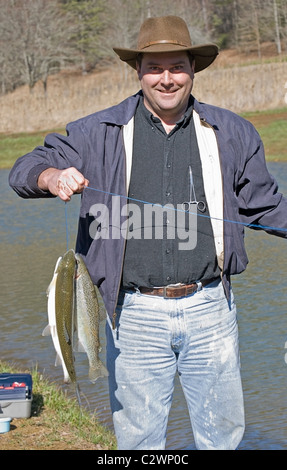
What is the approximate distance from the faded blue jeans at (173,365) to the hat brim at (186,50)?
1016mm

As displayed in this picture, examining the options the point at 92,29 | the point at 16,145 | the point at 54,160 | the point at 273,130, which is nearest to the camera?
the point at 54,160

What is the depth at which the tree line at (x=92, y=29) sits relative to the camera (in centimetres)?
5584

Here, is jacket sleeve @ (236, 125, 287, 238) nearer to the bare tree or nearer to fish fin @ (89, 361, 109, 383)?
fish fin @ (89, 361, 109, 383)

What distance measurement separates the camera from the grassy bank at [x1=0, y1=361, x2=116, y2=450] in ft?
16.2

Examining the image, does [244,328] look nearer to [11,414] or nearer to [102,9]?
[11,414]

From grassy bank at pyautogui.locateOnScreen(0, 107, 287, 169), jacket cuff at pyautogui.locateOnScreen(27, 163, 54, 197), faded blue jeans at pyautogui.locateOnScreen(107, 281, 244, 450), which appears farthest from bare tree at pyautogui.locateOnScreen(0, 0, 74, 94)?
faded blue jeans at pyautogui.locateOnScreen(107, 281, 244, 450)

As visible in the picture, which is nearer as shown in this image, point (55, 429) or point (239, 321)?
point (55, 429)

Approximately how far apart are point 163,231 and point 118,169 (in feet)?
1.07

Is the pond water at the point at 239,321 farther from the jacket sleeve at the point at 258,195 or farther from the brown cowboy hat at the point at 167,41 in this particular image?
the brown cowboy hat at the point at 167,41

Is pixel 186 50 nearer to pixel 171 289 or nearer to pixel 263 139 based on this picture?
pixel 171 289

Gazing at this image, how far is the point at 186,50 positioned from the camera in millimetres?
3812

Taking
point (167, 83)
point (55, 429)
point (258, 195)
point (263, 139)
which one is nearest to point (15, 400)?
point (55, 429)

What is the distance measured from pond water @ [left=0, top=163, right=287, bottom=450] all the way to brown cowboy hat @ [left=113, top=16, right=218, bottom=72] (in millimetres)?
2579

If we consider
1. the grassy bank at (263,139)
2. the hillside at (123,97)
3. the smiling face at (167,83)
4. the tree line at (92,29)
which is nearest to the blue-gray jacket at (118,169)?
the smiling face at (167,83)
